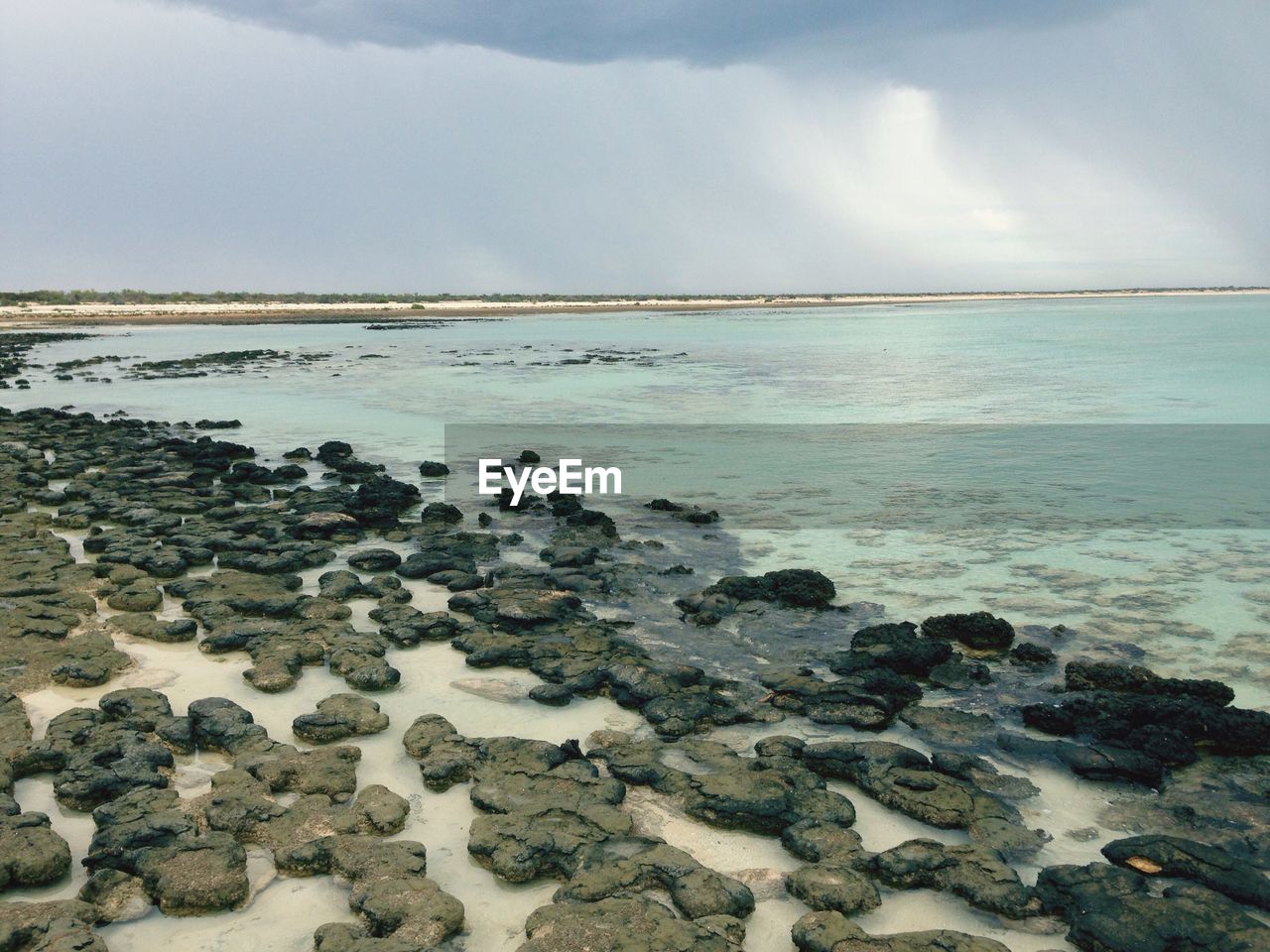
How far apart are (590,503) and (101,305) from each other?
285 feet

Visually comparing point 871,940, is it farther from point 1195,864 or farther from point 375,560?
point 375,560

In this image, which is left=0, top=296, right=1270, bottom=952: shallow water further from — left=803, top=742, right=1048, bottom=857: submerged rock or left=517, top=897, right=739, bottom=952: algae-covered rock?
left=517, top=897, right=739, bottom=952: algae-covered rock

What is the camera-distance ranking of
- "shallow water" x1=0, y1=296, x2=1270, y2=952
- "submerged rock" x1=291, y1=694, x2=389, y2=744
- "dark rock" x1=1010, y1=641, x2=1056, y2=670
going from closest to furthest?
"shallow water" x1=0, y1=296, x2=1270, y2=952 → "submerged rock" x1=291, y1=694, x2=389, y2=744 → "dark rock" x1=1010, y1=641, x2=1056, y2=670

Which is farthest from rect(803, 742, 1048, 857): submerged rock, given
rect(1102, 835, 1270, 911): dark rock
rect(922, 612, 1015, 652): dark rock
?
rect(922, 612, 1015, 652): dark rock

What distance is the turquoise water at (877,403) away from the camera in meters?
8.41

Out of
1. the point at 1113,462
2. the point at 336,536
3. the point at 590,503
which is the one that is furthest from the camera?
the point at 1113,462

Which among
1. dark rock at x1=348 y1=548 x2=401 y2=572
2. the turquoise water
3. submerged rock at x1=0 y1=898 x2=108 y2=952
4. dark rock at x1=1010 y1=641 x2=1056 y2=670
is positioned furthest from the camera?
dark rock at x1=348 y1=548 x2=401 y2=572

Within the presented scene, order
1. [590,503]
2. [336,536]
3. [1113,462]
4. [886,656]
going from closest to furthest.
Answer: [886,656], [336,536], [590,503], [1113,462]

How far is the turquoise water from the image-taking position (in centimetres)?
841

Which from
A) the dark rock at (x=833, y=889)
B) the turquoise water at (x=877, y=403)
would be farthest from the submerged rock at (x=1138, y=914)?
the turquoise water at (x=877, y=403)

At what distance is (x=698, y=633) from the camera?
7.62 m

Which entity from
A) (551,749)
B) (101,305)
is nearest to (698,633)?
(551,749)

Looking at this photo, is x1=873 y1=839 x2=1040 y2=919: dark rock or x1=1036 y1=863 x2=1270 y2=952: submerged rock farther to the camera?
x1=873 y1=839 x2=1040 y2=919: dark rock

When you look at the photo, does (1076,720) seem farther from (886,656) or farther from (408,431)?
(408,431)
